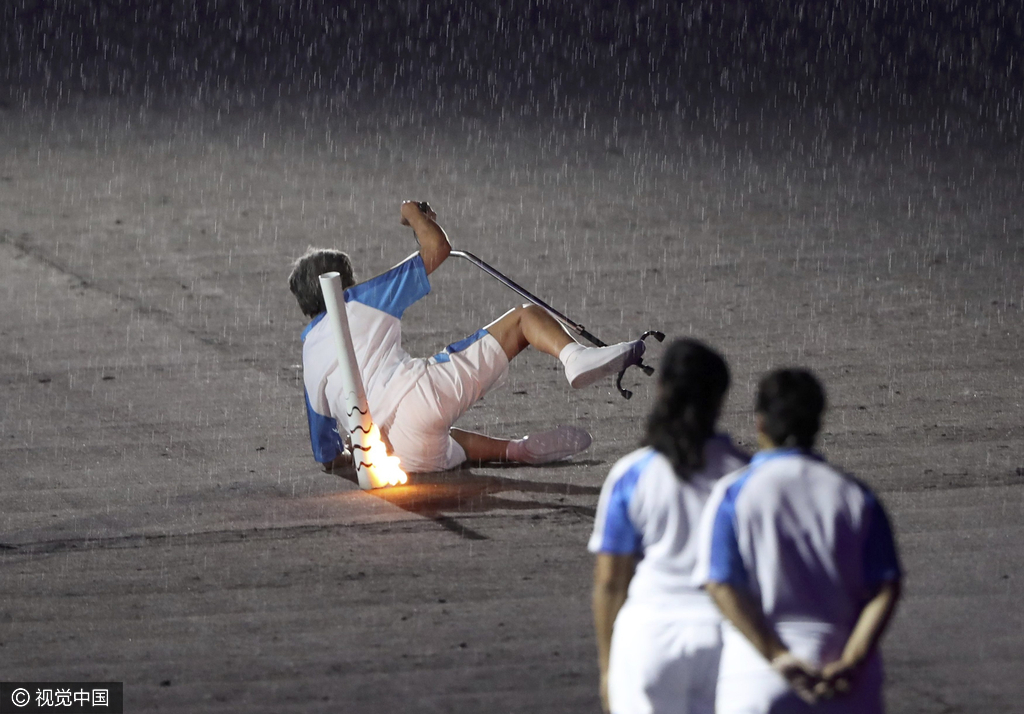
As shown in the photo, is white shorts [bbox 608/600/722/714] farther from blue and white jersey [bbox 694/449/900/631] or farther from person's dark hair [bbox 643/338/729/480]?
person's dark hair [bbox 643/338/729/480]

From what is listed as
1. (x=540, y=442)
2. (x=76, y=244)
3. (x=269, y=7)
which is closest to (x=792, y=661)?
(x=540, y=442)

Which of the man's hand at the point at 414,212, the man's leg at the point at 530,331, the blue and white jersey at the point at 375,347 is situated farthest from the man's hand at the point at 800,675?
the man's hand at the point at 414,212

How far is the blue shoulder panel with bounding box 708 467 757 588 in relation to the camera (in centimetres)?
369

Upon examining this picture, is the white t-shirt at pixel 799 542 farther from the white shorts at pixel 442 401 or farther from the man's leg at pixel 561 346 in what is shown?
the white shorts at pixel 442 401

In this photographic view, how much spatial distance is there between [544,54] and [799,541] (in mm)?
17508

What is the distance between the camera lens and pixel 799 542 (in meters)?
3.69

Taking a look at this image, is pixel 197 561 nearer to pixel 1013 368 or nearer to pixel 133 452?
pixel 133 452

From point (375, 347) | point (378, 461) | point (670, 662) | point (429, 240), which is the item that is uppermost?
point (429, 240)

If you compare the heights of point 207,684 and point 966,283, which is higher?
point 966,283

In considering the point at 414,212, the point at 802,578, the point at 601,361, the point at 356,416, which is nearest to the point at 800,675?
the point at 802,578

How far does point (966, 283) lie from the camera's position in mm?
12281

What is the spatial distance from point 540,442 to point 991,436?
267cm

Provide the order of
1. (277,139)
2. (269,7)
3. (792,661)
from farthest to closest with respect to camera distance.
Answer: (269,7) → (277,139) → (792,661)

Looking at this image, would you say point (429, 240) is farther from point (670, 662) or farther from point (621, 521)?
point (670, 662)
